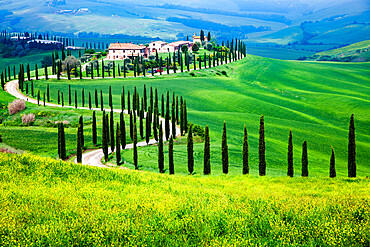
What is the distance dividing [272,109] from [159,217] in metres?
107

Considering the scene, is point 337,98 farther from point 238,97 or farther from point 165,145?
point 165,145

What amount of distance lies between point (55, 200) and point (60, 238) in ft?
16.0

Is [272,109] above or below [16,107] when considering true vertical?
below

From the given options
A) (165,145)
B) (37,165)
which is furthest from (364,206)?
(165,145)

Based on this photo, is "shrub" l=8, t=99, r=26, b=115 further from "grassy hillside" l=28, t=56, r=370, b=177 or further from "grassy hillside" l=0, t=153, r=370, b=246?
"grassy hillside" l=0, t=153, r=370, b=246

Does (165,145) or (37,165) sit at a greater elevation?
(37,165)

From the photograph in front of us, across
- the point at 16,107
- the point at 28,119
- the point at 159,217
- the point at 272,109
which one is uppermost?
the point at 16,107

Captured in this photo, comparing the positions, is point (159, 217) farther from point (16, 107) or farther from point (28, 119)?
point (16, 107)

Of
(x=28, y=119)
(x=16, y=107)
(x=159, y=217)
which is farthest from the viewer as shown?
(x=16, y=107)

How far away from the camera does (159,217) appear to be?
18.2 meters

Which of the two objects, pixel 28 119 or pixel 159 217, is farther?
pixel 28 119


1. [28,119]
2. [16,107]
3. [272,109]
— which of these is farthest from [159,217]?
[272,109]

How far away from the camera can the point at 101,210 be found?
19000 millimetres

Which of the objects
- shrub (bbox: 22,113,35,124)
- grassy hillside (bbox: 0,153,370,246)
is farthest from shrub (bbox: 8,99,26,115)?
grassy hillside (bbox: 0,153,370,246)
